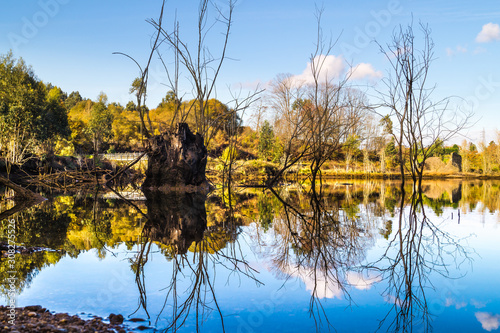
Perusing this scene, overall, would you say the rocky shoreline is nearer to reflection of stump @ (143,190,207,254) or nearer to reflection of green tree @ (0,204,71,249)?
reflection of stump @ (143,190,207,254)

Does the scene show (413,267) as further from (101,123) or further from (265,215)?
(101,123)

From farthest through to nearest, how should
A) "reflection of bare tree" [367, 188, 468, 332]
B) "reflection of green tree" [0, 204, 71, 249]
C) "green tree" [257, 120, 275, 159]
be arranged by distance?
"green tree" [257, 120, 275, 159]
"reflection of green tree" [0, 204, 71, 249]
"reflection of bare tree" [367, 188, 468, 332]

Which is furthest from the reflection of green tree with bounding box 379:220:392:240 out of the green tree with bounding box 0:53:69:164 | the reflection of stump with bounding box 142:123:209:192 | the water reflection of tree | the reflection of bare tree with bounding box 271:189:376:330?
the green tree with bounding box 0:53:69:164

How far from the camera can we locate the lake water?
2.19 m

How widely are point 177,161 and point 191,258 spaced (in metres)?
8.05

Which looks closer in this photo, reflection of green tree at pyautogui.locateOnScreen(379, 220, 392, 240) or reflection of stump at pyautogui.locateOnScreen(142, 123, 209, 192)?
reflection of green tree at pyautogui.locateOnScreen(379, 220, 392, 240)

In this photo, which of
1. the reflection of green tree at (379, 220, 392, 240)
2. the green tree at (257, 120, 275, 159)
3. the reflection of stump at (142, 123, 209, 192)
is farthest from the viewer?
the green tree at (257, 120, 275, 159)

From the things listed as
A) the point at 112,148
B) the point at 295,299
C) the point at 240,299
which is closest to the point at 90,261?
the point at 240,299

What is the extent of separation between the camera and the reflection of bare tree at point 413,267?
7.08 feet

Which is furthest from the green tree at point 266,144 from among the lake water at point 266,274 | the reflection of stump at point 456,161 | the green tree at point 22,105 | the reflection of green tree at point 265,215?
the lake water at point 266,274

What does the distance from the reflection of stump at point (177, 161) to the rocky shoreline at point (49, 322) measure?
8.96 m

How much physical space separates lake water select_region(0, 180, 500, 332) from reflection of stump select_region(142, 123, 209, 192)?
565 centimetres

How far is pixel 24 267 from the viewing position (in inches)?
122

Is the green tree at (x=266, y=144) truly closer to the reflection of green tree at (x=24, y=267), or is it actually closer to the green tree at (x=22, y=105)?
the green tree at (x=22, y=105)
